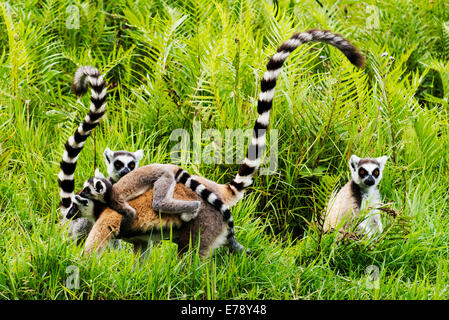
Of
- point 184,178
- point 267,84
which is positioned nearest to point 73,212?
point 184,178

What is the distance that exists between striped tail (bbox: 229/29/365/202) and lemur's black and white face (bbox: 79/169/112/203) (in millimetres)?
759

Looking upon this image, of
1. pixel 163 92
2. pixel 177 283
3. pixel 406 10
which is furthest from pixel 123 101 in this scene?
pixel 406 10

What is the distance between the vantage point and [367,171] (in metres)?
4.25

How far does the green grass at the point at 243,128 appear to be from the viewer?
3.48 m

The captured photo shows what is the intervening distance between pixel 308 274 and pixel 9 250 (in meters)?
1.86

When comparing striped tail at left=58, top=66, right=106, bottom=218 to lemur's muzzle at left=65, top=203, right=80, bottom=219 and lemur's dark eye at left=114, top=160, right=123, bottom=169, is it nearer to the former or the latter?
lemur's dark eye at left=114, top=160, right=123, bottom=169

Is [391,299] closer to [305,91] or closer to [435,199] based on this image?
[435,199]

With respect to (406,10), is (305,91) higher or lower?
lower

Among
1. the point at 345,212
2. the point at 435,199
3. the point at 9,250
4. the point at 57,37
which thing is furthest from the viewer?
the point at 57,37

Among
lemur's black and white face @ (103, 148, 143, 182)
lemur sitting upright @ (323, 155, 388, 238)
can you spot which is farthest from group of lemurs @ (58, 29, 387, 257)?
→ lemur sitting upright @ (323, 155, 388, 238)

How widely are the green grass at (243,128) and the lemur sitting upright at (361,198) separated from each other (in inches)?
5.1

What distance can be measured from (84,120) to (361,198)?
2062mm

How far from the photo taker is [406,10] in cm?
718

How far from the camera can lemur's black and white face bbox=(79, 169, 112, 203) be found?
3287 millimetres
